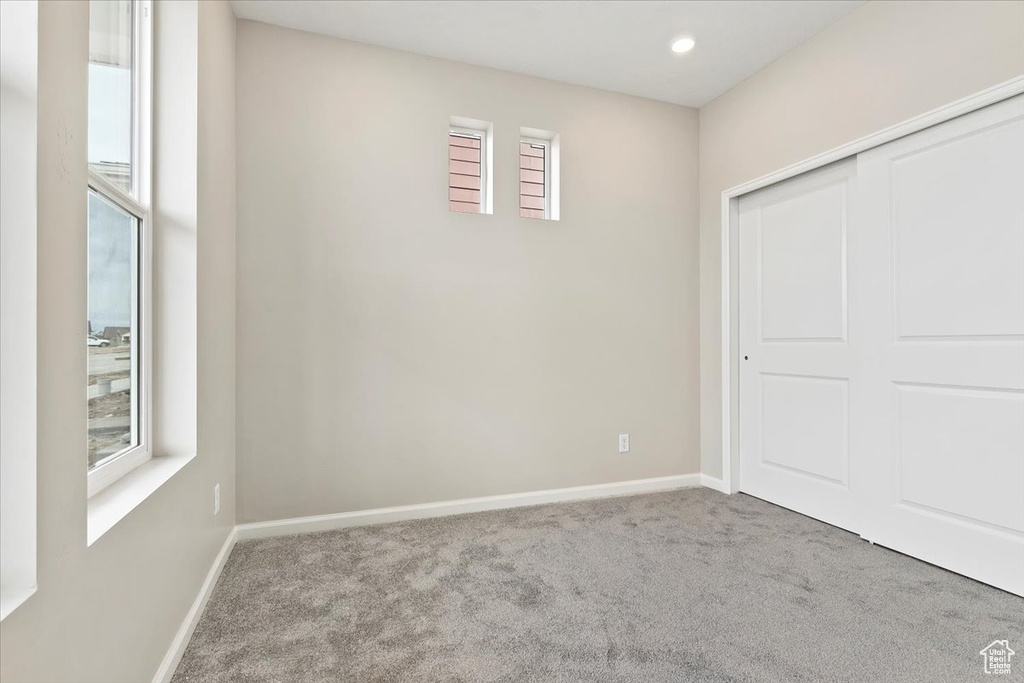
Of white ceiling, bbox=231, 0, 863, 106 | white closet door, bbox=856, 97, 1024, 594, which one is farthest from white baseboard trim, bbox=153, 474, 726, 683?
white ceiling, bbox=231, 0, 863, 106

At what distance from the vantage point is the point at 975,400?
6.86ft

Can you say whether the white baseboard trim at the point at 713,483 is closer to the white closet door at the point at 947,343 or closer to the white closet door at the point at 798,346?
the white closet door at the point at 798,346

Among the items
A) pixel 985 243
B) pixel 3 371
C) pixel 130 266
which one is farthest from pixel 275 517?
pixel 985 243

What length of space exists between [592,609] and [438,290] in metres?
1.85

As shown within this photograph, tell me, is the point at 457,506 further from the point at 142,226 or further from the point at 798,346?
the point at 798,346

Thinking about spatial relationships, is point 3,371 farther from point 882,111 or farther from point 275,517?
point 882,111

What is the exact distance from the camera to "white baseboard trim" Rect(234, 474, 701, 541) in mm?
2604

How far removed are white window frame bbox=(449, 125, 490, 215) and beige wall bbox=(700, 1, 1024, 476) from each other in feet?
5.32

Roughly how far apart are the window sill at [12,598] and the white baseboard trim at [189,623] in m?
0.82

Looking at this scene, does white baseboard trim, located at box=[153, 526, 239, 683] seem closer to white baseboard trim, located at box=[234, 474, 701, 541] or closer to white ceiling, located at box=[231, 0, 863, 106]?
white baseboard trim, located at box=[234, 474, 701, 541]

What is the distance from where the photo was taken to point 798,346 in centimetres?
292

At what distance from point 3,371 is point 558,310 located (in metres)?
2.66

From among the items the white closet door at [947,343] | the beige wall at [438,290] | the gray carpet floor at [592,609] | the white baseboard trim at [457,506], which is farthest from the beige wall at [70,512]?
the white closet door at [947,343]

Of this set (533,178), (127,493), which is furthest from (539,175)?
(127,493)
